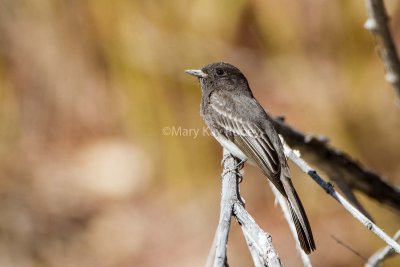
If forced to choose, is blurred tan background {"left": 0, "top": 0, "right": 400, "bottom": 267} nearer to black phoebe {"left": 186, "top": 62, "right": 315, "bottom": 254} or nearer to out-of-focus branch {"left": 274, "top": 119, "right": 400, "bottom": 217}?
black phoebe {"left": 186, "top": 62, "right": 315, "bottom": 254}

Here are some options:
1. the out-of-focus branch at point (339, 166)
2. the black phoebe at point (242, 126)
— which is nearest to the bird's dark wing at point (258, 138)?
the black phoebe at point (242, 126)

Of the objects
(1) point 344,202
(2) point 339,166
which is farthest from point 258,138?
(1) point 344,202

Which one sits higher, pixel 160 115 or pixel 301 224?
pixel 160 115

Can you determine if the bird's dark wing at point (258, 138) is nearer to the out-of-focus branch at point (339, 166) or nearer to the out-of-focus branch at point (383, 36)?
the out-of-focus branch at point (339, 166)

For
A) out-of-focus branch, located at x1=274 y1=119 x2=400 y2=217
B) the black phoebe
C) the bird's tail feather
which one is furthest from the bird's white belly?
the bird's tail feather

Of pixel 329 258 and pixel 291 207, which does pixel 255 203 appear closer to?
pixel 329 258

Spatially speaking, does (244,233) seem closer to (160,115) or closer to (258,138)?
(258,138)
